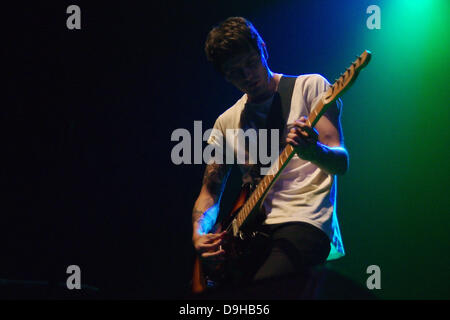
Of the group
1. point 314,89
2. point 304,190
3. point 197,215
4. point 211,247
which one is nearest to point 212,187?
point 197,215

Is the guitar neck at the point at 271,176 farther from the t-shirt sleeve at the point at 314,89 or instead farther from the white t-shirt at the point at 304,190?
the t-shirt sleeve at the point at 314,89

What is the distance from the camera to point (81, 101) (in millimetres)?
3254

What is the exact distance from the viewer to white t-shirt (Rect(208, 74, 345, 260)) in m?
1.78

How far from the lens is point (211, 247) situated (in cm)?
202

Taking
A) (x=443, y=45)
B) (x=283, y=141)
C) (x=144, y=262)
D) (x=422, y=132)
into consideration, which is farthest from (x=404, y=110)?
(x=144, y=262)

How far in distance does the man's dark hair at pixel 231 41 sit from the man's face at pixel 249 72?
0.10 feet

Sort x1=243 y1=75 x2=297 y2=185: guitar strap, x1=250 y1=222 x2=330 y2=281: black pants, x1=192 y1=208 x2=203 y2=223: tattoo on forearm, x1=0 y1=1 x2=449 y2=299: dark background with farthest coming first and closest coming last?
x1=0 y1=1 x2=449 y2=299: dark background
x1=192 y1=208 x2=203 y2=223: tattoo on forearm
x1=243 y1=75 x2=297 y2=185: guitar strap
x1=250 y1=222 x2=330 y2=281: black pants

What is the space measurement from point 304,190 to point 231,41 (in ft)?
3.00

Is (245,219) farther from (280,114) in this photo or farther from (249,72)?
(249,72)

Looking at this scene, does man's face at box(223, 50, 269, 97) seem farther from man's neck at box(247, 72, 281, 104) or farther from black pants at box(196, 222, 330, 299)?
black pants at box(196, 222, 330, 299)

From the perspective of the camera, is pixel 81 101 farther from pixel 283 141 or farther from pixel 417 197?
pixel 417 197

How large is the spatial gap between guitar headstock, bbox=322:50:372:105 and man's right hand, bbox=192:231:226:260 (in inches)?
34.8

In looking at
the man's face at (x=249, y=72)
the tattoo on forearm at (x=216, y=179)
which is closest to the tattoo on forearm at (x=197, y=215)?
the tattoo on forearm at (x=216, y=179)

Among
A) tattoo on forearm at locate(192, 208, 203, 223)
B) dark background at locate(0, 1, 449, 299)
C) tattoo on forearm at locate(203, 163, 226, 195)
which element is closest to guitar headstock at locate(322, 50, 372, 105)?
tattoo on forearm at locate(203, 163, 226, 195)
